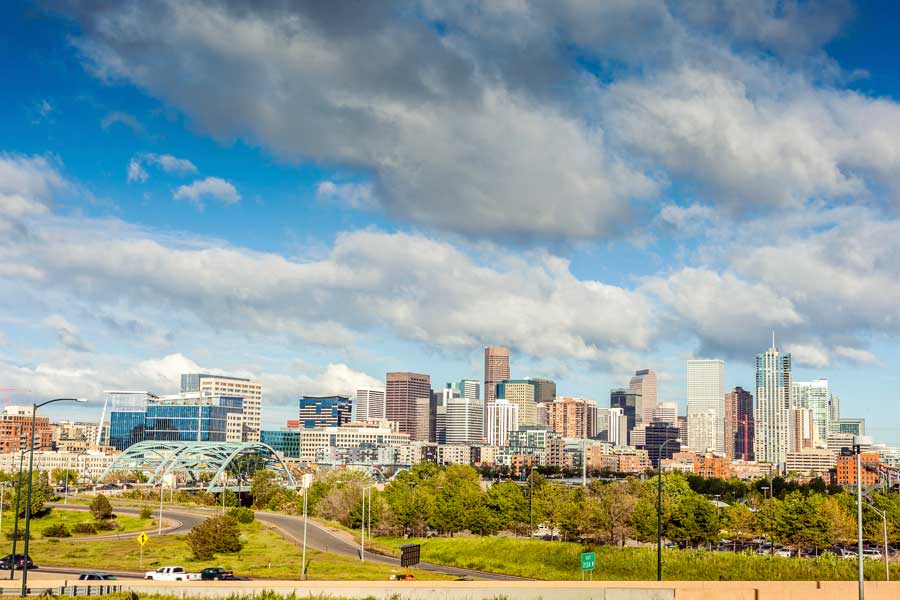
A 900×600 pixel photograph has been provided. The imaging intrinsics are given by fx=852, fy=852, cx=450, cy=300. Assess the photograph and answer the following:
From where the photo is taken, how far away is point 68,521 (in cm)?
11144

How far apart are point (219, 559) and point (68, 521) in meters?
44.1

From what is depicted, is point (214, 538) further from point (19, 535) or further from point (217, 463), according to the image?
point (217, 463)

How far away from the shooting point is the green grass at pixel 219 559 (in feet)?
225

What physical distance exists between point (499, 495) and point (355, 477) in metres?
40.2

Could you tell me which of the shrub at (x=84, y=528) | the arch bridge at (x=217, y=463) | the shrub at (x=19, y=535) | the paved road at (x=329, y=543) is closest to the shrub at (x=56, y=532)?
the shrub at (x=19, y=535)

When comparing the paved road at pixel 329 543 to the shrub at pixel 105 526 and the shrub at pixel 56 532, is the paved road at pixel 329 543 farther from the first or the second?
the shrub at pixel 56 532

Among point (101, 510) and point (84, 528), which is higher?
point (101, 510)

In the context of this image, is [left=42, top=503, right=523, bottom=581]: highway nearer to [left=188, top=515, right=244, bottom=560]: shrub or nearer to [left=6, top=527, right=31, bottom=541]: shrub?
[left=6, top=527, right=31, bottom=541]: shrub

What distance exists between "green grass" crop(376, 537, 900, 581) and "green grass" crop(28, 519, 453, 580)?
1213 cm

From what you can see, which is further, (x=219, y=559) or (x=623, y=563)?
(x=219, y=559)

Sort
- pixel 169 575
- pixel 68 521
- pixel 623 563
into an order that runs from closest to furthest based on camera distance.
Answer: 1. pixel 169 575
2. pixel 623 563
3. pixel 68 521

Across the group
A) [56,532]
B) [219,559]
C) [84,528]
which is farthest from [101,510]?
[219,559]

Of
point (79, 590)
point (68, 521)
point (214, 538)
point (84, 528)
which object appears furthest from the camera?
point (68, 521)

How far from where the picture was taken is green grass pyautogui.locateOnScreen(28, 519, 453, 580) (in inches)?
2697
